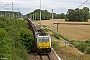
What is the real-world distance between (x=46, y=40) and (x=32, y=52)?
11.9 feet

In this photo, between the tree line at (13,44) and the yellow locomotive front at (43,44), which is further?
the yellow locomotive front at (43,44)

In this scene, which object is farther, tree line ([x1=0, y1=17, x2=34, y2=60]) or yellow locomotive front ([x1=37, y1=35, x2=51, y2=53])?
yellow locomotive front ([x1=37, y1=35, x2=51, y2=53])

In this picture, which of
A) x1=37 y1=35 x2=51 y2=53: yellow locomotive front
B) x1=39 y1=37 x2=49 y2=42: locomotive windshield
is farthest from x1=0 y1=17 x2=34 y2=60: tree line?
x1=39 y1=37 x2=49 y2=42: locomotive windshield

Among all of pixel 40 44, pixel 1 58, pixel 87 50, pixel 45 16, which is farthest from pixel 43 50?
pixel 45 16

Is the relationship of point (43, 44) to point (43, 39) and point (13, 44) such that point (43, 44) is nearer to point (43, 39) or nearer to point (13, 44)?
→ point (43, 39)

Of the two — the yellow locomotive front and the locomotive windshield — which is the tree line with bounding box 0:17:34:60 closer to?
the yellow locomotive front

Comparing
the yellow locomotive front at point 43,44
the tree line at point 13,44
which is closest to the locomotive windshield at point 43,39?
the yellow locomotive front at point 43,44

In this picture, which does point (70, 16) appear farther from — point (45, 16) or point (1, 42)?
point (45, 16)

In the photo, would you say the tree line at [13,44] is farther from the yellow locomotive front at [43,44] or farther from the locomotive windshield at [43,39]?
the locomotive windshield at [43,39]

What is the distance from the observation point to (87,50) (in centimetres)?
4150

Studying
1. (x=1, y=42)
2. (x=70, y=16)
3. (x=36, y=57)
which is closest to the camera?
(x=1, y=42)

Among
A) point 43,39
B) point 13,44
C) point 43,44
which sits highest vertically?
point 13,44

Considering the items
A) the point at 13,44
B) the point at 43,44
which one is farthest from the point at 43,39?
the point at 13,44

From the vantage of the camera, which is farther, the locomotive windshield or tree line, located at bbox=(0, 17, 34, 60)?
the locomotive windshield
